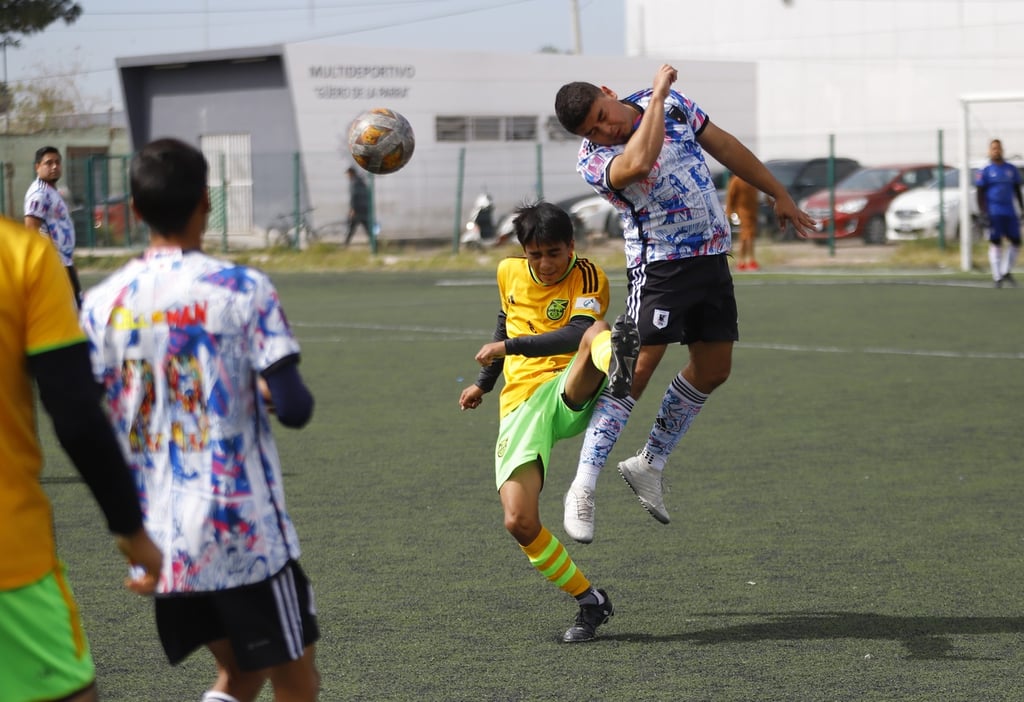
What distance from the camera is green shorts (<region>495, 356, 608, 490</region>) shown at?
555 cm

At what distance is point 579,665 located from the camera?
5.14m

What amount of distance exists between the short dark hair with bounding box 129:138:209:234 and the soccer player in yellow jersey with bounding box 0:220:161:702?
0.42 m

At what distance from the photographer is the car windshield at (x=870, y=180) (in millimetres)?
30984

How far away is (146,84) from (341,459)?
1208 inches

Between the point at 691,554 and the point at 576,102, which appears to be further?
the point at 691,554

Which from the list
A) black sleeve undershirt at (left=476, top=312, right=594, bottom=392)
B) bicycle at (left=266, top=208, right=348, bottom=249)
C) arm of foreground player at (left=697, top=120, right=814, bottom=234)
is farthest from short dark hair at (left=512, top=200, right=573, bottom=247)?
bicycle at (left=266, top=208, right=348, bottom=249)

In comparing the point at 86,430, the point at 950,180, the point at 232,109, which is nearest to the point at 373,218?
the point at 232,109

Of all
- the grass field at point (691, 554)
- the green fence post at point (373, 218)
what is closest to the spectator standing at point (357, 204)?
the green fence post at point (373, 218)

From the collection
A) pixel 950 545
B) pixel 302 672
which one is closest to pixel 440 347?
pixel 950 545

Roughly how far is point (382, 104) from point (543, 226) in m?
29.9

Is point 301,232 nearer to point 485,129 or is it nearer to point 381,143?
point 485,129

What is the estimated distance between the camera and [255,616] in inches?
132

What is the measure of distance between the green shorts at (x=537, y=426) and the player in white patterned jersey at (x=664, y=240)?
249 mm

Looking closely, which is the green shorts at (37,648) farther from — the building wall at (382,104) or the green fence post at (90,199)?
the green fence post at (90,199)
